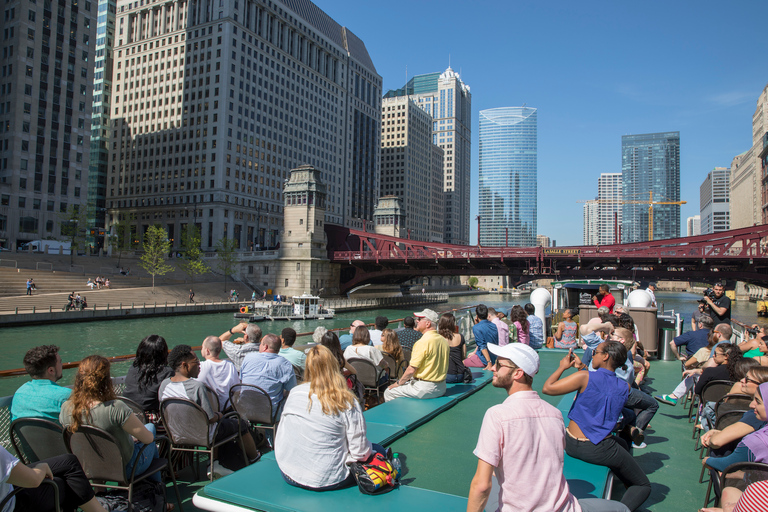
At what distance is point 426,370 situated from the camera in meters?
7.70

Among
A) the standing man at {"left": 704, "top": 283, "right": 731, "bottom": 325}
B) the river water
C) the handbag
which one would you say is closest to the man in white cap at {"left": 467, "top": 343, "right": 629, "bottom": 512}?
the handbag

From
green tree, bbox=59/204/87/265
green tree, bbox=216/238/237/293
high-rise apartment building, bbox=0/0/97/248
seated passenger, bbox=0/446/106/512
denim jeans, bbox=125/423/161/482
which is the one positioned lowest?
denim jeans, bbox=125/423/161/482

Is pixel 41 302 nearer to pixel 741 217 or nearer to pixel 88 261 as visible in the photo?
pixel 88 261

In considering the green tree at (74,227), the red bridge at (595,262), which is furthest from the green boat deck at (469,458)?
the green tree at (74,227)

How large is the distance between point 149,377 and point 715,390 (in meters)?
7.22

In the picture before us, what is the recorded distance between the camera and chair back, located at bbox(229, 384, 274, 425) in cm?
642

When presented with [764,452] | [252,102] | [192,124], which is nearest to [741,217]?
[252,102]

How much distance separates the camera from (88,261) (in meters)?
59.8

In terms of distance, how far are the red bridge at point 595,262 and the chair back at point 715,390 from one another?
44487 mm

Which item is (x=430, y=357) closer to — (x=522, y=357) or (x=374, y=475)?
(x=374, y=475)

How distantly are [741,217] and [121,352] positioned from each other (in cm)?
15564

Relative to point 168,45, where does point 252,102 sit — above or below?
below

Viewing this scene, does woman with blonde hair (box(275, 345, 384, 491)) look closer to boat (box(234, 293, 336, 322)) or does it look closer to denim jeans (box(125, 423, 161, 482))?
denim jeans (box(125, 423, 161, 482))

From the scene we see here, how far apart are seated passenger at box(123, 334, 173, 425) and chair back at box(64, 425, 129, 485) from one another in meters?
1.32
